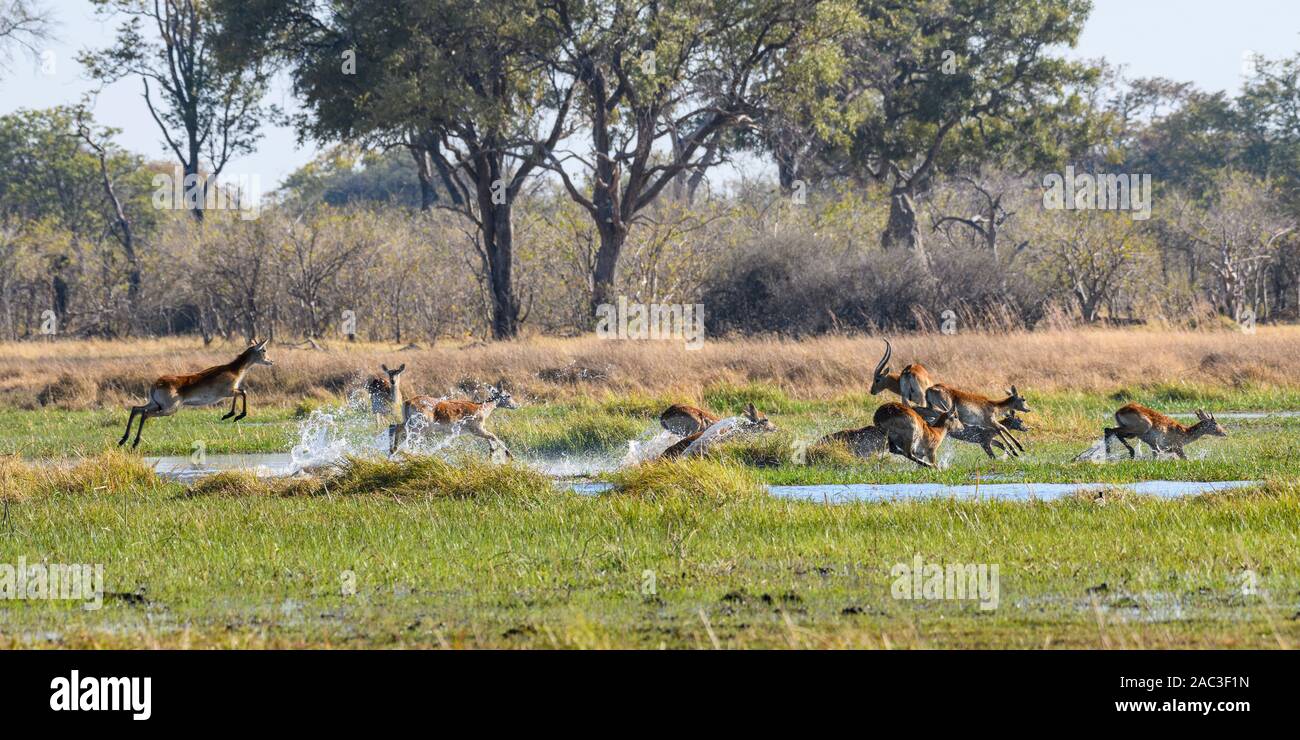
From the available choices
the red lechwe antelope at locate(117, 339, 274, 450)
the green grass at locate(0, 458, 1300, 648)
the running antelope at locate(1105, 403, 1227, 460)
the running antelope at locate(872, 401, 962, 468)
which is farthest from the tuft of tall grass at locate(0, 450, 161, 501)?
the running antelope at locate(1105, 403, 1227, 460)

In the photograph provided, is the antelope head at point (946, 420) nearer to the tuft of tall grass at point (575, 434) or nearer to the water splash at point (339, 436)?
the tuft of tall grass at point (575, 434)

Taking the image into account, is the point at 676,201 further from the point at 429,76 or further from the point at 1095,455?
the point at 1095,455

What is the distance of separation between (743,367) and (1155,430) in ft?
30.8

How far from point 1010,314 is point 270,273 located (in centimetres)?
1821

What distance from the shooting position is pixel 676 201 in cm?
4041

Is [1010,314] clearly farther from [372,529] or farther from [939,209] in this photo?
[372,529]

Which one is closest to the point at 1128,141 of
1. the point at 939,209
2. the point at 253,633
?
the point at 939,209

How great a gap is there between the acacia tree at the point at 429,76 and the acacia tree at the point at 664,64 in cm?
92

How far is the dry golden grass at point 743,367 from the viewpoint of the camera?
2131cm

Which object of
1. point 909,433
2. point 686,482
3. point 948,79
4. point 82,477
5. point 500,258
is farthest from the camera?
point 948,79

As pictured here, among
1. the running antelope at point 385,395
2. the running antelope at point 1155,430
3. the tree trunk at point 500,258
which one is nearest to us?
the running antelope at point 1155,430

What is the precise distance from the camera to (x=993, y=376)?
2128cm

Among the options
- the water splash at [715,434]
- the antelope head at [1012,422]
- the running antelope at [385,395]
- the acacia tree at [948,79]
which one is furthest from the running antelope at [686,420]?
the acacia tree at [948,79]

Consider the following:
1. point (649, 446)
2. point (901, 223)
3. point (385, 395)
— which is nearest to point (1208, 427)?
point (649, 446)
